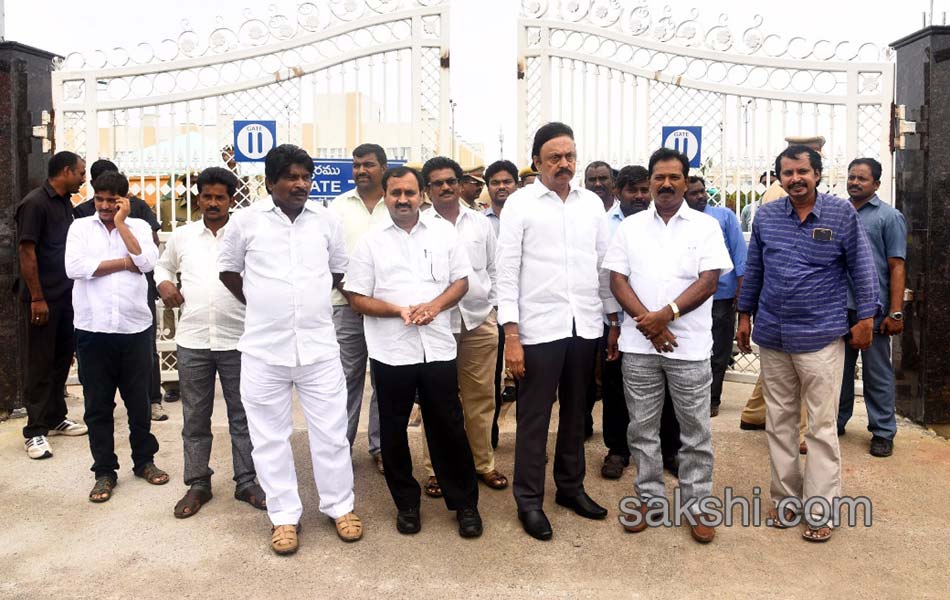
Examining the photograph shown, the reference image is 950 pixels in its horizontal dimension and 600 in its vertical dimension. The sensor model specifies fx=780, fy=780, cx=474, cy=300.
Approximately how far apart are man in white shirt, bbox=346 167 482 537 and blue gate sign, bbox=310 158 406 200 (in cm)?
228

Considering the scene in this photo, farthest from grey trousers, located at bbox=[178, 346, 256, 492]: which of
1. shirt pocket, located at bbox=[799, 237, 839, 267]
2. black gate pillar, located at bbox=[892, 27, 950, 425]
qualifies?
black gate pillar, located at bbox=[892, 27, 950, 425]

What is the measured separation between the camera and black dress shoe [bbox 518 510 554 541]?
368cm

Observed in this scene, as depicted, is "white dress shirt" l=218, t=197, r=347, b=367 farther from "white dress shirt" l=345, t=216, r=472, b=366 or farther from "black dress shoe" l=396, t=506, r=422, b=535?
"black dress shoe" l=396, t=506, r=422, b=535

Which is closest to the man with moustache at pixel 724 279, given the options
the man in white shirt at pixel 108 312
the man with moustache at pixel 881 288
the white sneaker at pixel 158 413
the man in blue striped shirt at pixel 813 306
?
the man with moustache at pixel 881 288

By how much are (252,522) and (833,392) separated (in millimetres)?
2924

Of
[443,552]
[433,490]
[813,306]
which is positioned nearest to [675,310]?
[813,306]

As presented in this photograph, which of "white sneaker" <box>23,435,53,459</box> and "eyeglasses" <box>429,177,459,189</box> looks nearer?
"eyeglasses" <box>429,177,459,189</box>

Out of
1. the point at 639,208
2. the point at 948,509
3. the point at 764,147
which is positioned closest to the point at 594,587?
the point at 948,509

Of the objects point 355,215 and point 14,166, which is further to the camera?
point 14,166

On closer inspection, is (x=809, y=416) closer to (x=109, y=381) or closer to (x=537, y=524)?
(x=537, y=524)

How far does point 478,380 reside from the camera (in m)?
4.36

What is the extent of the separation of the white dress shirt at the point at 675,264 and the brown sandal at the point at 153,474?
8.97 ft

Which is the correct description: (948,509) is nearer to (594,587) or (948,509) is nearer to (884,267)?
(884,267)

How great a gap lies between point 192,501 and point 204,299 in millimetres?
1052
